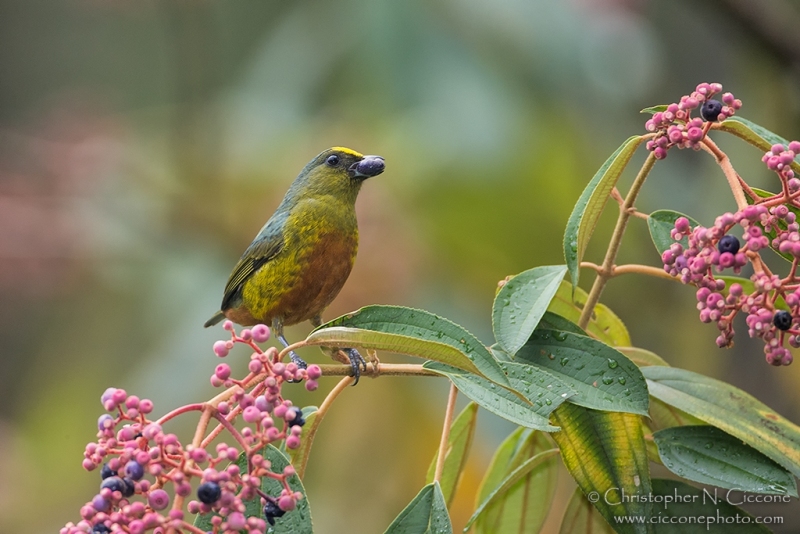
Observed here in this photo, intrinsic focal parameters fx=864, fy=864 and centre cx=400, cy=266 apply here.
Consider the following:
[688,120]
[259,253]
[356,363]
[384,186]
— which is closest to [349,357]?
[356,363]

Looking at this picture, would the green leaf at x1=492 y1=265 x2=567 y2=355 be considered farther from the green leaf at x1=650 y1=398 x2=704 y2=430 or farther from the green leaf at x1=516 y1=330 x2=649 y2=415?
the green leaf at x1=650 y1=398 x2=704 y2=430

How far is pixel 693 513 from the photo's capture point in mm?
1776

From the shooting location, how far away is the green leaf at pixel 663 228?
1696mm

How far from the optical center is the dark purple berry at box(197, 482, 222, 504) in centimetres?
126

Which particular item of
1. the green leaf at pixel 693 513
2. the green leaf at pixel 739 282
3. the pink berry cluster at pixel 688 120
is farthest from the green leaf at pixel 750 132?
the green leaf at pixel 693 513

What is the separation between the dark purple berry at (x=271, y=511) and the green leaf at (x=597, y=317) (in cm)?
87

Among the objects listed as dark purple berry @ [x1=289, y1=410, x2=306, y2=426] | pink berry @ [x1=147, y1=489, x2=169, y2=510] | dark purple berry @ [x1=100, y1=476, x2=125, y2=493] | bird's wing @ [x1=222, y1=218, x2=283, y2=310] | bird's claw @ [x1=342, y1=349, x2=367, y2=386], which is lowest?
pink berry @ [x1=147, y1=489, x2=169, y2=510]

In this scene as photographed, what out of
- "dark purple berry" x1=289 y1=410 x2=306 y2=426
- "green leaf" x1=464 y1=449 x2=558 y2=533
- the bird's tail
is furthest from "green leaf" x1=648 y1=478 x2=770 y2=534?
the bird's tail

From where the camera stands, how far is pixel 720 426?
169cm

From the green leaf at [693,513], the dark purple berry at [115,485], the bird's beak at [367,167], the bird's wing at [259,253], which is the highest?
the bird's beak at [367,167]

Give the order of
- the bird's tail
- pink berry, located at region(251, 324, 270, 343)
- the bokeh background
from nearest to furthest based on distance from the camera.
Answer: pink berry, located at region(251, 324, 270, 343), the bird's tail, the bokeh background

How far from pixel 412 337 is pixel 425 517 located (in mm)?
385

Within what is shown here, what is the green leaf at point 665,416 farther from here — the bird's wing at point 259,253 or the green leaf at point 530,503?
the bird's wing at point 259,253

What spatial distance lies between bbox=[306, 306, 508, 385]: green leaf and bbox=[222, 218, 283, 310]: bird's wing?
119cm
